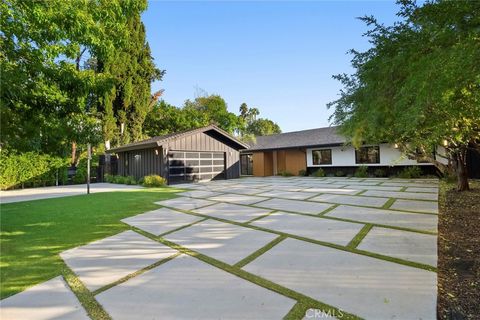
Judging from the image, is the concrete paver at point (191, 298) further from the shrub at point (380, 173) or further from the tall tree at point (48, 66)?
the shrub at point (380, 173)

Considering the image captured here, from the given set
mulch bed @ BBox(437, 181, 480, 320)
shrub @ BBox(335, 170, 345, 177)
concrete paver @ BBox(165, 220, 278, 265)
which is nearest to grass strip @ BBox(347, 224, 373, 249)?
mulch bed @ BBox(437, 181, 480, 320)

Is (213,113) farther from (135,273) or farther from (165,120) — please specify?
(135,273)

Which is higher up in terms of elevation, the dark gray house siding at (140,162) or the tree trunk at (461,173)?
the dark gray house siding at (140,162)

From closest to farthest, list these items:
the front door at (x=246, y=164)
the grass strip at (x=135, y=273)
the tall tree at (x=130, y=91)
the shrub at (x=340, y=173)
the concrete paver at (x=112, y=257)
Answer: the grass strip at (x=135, y=273) < the concrete paver at (x=112, y=257) < the shrub at (x=340, y=173) < the tall tree at (x=130, y=91) < the front door at (x=246, y=164)

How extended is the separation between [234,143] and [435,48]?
15385 millimetres

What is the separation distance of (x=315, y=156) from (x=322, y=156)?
0.54 metres

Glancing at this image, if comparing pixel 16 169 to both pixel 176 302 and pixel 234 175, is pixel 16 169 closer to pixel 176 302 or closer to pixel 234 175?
pixel 234 175

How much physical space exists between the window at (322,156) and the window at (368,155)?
1872mm

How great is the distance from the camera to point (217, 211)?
665cm

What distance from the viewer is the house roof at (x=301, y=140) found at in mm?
18322

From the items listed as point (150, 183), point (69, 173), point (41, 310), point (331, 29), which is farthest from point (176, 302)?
point (69, 173)

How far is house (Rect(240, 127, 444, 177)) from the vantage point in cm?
1633

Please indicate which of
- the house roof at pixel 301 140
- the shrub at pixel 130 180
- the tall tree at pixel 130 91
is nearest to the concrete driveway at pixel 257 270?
the shrub at pixel 130 180

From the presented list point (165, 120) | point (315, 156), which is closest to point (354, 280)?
point (315, 156)
